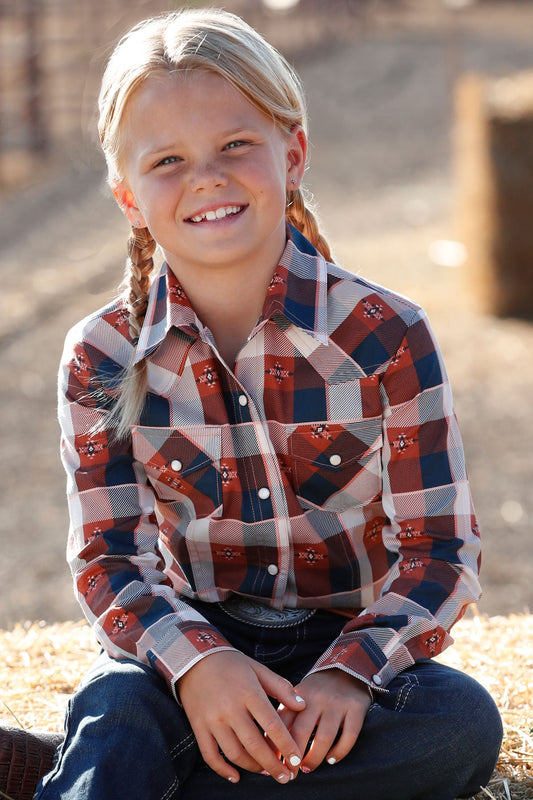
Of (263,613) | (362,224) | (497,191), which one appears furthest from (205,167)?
(362,224)

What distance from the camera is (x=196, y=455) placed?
2035 mm

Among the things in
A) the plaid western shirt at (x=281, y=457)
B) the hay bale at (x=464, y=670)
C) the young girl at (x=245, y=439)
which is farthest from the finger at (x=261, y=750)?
the hay bale at (x=464, y=670)

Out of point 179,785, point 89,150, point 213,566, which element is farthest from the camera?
point 89,150

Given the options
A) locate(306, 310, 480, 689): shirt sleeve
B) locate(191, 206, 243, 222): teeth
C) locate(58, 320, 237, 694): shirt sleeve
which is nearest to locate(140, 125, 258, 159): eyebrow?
locate(191, 206, 243, 222): teeth

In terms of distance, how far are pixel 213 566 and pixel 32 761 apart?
1.54ft

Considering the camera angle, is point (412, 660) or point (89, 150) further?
point (89, 150)

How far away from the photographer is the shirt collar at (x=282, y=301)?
203 centimetres

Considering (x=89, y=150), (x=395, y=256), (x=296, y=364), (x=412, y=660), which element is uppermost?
(x=89, y=150)

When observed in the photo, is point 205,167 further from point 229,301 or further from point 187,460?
point 187,460

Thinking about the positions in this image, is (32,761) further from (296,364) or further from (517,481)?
(517,481)

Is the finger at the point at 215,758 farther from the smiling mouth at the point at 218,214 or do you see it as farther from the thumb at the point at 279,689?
the smiling mouth at the point at 218,214

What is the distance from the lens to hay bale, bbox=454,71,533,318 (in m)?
6.65

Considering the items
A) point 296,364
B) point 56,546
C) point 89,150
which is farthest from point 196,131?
point 89,150

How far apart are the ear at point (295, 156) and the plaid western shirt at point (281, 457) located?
0.14 meters
